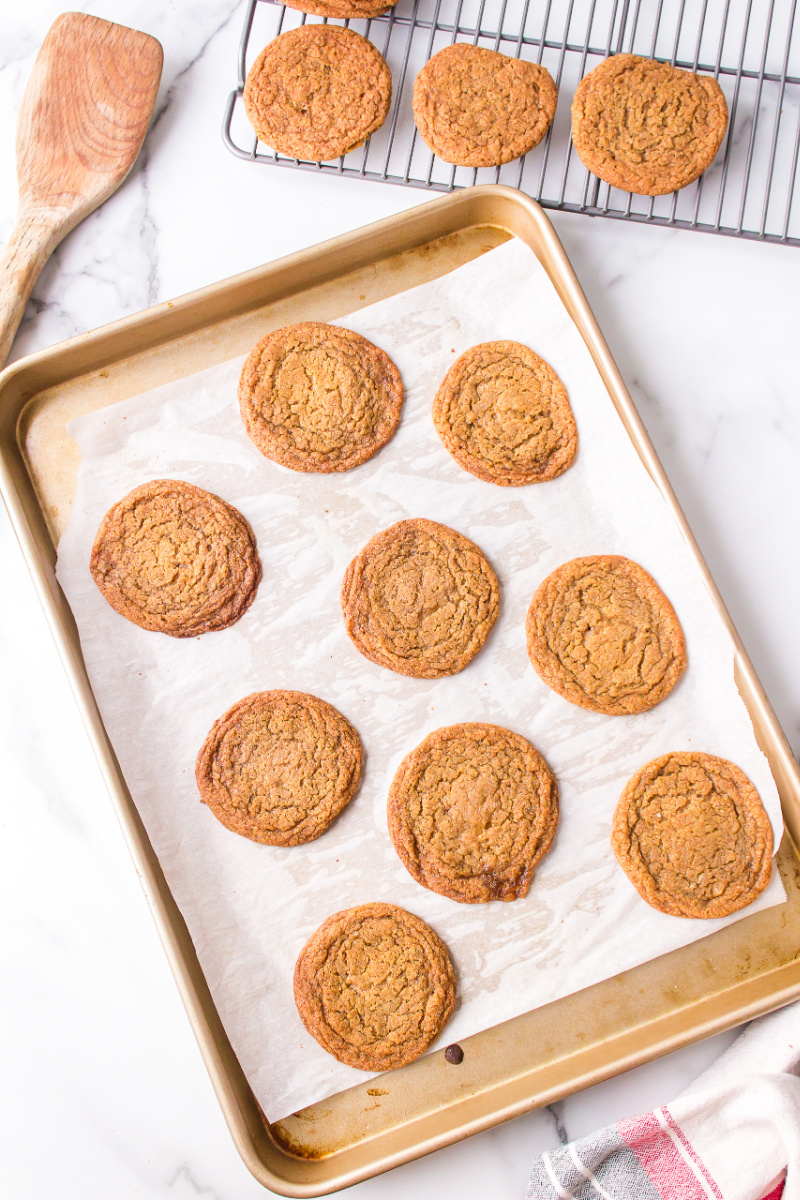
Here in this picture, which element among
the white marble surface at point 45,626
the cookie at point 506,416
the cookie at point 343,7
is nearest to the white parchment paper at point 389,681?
the cookie at point 506,416

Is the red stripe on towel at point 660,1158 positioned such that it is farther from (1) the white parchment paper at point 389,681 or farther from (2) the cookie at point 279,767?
(2) the cookie at point 279,767

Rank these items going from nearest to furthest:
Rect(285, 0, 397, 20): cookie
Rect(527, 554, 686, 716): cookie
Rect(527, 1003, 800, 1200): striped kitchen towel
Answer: Rect(527, 1003, 800, 1200): striped kitchen towel < Rect(527, 554, 686, 716): cookie < Rect(285, 0, 397, 20): cookie

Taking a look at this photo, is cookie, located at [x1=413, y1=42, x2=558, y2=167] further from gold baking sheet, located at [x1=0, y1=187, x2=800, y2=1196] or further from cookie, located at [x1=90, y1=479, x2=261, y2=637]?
cookie, located at [x1=90, y1=479, x2=261, y2=637]

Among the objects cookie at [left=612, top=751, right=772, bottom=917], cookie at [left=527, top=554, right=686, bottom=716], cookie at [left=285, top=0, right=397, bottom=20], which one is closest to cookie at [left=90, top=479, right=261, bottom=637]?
cookie at [left=527, top=554, right=686, bottom=716]

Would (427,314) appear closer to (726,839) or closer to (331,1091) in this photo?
(726,839)

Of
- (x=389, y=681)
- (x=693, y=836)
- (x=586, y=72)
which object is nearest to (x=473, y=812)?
(x=389, y=681)

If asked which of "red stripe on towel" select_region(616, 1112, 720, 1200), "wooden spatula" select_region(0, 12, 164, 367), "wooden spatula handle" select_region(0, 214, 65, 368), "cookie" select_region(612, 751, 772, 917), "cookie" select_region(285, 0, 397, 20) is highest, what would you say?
"cookie" select_region(285, 0, 397, 20)
